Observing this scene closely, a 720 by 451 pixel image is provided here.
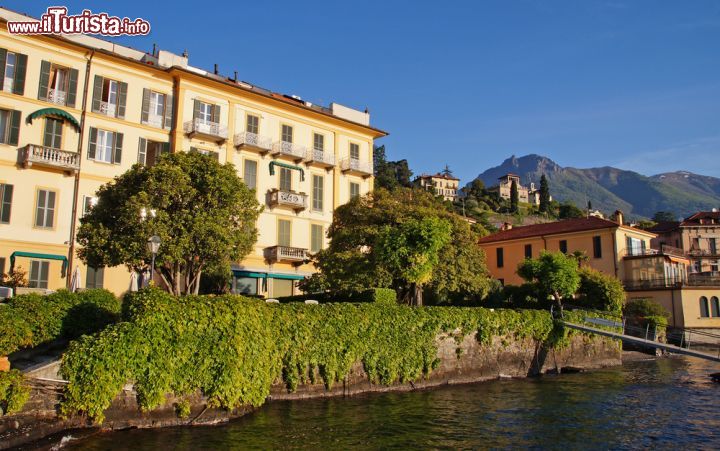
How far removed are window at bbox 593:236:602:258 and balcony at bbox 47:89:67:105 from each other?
156 feet

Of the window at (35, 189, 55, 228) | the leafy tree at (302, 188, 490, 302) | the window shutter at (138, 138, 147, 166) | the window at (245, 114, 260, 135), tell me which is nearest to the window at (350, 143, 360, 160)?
the window at (245, 114, 260, 135)

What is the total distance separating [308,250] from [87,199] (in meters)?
15.8

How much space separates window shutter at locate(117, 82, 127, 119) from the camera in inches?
1436

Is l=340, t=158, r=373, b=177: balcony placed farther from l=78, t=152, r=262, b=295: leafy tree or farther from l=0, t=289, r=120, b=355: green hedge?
l=0, t=289, r=120, b=355: green hedge

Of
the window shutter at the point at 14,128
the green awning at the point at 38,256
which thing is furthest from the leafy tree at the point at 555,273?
the window shutter at the point at 14,128

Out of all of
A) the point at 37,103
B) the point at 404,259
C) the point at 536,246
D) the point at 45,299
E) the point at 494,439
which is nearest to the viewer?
the point at 494,439

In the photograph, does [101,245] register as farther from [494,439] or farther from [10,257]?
[494,439]

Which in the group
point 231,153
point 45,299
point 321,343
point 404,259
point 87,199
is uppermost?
point 231,153

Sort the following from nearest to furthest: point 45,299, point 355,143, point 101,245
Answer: point 45,299 < point 101,245 < point 355,143

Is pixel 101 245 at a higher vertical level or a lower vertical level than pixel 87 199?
lower

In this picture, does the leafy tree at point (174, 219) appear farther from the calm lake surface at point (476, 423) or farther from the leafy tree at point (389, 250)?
the calm lake surface at point (476, 423)

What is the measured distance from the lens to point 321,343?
72.4 feet

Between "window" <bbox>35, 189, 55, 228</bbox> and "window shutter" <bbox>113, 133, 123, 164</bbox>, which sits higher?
"window shutter" <bbox>113, 133, 123, 164</bbox>

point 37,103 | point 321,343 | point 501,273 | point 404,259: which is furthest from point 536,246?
point 37,103
